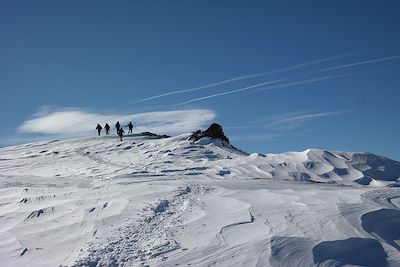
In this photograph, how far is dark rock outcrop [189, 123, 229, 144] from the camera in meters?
32.7

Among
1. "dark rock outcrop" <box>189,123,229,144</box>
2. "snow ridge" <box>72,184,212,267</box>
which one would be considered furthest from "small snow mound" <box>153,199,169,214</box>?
"dark rock outcrop" <box>189,123,229,144</box>

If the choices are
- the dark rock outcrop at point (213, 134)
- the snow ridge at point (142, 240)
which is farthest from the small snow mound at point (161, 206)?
the dark rock outcrop at point (213, 134)

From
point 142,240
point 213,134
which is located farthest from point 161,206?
point 213,134

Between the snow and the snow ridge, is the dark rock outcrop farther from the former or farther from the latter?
the snow ridge

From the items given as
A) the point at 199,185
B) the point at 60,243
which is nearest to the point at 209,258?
the point at 60,243

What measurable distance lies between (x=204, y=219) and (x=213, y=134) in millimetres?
23415

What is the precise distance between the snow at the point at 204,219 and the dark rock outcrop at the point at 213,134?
1175 cm

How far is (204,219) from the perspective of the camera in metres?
9.63

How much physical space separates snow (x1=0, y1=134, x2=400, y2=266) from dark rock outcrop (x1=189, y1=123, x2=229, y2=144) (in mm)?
11750

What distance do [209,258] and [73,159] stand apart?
949 inches

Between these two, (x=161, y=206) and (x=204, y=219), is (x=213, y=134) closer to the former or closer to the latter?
(x=161, y=206)

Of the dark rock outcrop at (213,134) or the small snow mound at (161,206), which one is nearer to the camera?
the small snow mound at (161,206)

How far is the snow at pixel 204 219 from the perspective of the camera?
7176mm

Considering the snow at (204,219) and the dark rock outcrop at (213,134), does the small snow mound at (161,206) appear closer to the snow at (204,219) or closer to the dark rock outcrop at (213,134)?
the snow at (204,219)
